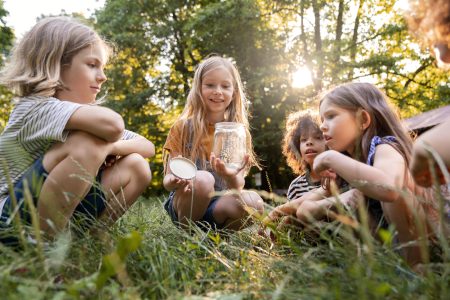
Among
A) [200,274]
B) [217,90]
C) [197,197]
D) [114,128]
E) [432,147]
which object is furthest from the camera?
[217,90]

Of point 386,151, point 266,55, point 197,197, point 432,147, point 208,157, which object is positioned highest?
point 266,55

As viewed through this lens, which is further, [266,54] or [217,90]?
[266,54]

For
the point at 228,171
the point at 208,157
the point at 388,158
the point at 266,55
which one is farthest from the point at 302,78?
the point at 388,158

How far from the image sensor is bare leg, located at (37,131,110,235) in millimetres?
1898

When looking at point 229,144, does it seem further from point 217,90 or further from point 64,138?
point 64,138

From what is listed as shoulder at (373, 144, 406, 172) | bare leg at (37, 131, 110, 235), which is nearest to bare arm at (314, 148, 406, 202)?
shoulder at (373, 144, 406, 172)

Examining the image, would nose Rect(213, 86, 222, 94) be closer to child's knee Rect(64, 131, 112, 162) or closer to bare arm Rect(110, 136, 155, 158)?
bare arm Rect(110, 136, 155, 158)

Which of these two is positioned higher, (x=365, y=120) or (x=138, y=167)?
(x=365, y=120)

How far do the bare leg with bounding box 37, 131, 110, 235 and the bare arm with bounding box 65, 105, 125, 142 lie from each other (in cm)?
4

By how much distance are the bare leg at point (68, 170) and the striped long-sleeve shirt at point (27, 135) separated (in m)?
0.06

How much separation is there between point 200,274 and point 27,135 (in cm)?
109

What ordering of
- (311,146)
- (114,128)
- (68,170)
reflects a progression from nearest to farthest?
(68,170)
(114,128)
(311,146)

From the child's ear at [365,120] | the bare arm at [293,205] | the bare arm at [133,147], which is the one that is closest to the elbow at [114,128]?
the bare arm at [133,147]

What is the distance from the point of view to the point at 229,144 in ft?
8.54
